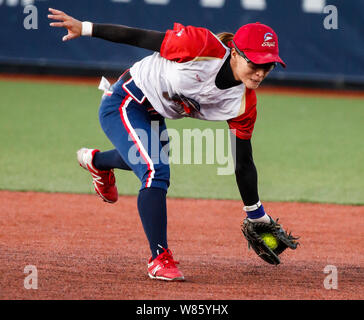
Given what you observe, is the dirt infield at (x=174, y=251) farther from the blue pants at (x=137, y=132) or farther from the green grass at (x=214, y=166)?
the blue pants at (x=137, y=132)

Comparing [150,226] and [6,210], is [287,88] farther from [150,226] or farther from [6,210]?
[150,226]

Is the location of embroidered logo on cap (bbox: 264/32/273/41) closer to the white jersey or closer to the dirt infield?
the white jersey

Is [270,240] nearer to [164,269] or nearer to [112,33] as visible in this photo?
[164,269]

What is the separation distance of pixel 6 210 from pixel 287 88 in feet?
34.2

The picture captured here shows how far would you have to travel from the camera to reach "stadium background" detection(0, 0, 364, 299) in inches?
218

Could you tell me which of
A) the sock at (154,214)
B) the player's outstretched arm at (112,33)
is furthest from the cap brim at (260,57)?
the sock at (154,214)

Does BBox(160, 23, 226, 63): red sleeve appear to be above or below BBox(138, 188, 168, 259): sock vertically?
above

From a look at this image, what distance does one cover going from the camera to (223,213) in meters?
6.27

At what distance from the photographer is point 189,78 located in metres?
4.01

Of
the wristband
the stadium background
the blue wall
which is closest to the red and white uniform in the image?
the wristband

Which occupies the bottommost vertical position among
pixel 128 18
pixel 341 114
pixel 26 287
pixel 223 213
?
pixel 26 287

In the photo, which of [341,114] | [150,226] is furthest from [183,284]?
[341,114]

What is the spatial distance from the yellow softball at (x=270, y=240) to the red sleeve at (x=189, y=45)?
1242 millimetres

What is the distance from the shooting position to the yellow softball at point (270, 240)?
176 inches
